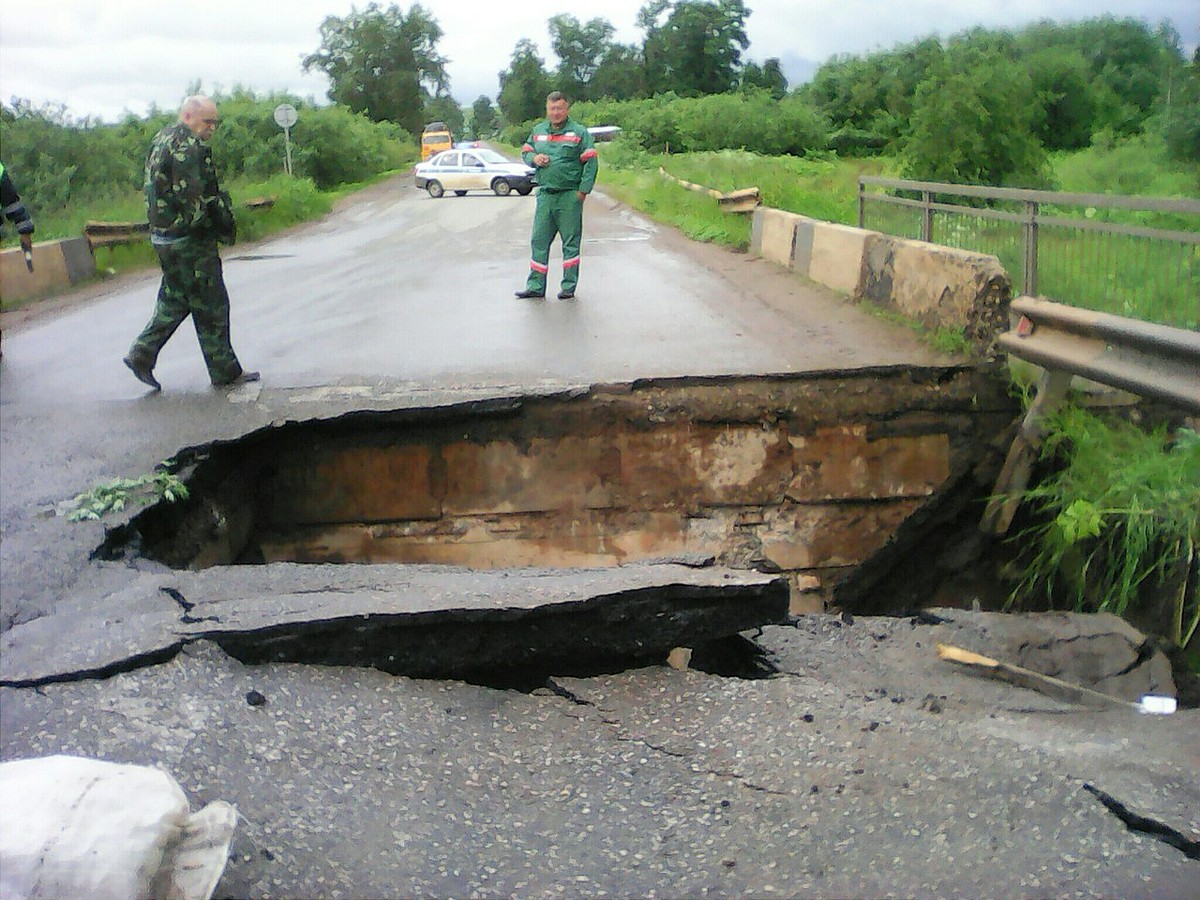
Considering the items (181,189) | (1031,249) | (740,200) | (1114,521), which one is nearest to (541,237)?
(181,189)

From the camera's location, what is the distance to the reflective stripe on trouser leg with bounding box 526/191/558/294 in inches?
394

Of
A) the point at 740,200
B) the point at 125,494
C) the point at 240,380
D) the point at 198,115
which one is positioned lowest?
the point at 125,494

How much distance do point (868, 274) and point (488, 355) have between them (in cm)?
361

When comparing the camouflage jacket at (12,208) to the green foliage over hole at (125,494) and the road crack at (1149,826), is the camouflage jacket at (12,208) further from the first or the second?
the road crack at (1149,826)

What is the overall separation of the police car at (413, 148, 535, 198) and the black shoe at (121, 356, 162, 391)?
989 inches

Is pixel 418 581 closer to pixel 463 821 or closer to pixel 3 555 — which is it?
pixel 463 821

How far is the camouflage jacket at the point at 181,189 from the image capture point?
6.62 metres

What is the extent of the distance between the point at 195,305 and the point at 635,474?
10.1 feet

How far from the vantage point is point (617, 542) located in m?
6.57

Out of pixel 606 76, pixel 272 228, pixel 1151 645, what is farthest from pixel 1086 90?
pixel 606 76

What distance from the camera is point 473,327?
905 centimetres

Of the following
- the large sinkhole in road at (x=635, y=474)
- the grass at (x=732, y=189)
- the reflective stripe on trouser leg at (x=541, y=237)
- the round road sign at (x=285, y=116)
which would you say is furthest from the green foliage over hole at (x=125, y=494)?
the round road sign at (x=285, y=116)

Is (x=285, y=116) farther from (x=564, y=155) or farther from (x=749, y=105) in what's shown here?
(x=564, y=155)

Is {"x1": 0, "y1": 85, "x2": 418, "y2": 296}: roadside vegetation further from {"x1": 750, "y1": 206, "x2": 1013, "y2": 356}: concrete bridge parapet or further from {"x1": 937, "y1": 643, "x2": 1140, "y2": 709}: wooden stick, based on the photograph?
{"x1": 937, "y1": 643, "x2": 1140, "y2": 709}: wooden stick
